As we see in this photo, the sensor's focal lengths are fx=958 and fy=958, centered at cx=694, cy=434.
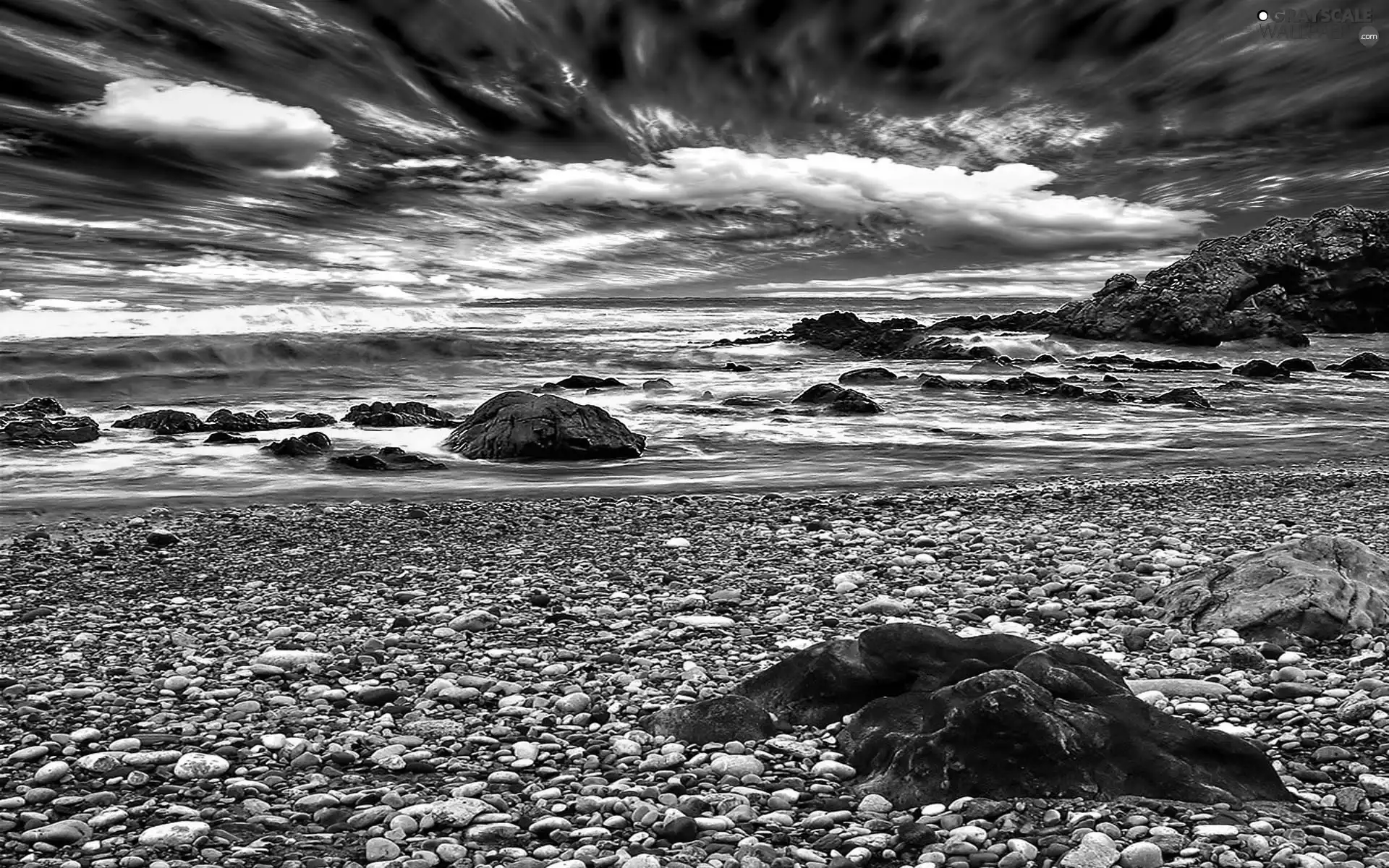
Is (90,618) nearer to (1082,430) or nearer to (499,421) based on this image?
(499,421)

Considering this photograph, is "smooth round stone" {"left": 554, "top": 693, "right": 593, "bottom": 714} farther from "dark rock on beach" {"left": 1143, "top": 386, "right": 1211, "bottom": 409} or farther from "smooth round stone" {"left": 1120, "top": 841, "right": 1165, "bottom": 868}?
"dark rock on beach" {"left": 1143, "top": 386, "right": 1211, "bottom": 409}

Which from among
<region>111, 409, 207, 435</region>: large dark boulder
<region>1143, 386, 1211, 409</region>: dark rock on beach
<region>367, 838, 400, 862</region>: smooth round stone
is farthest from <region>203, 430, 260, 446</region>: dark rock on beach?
<region>1143, 386, 1211, 409</region>: dark rock on beach

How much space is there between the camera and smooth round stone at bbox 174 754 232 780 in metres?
4.64

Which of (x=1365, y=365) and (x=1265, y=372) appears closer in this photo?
(x=1265, y=372)

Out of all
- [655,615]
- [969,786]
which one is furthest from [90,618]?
[969,786]

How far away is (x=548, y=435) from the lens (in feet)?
57.3

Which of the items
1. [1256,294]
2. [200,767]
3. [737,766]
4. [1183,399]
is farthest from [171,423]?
[1256,294]

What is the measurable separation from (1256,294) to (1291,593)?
62058 mm

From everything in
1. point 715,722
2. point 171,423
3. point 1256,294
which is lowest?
point 715,722

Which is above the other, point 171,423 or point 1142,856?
point 171,423

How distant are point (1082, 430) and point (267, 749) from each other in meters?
20.1

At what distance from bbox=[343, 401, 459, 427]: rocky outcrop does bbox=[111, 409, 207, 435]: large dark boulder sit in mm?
3205

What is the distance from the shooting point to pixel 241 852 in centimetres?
392

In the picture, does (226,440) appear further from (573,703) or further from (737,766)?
(737,766)
